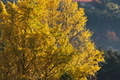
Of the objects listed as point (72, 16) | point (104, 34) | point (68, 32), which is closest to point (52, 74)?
point (68, 32)

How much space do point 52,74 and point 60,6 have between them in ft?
35.3

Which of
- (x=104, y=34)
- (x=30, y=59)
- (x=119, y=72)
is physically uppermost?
(x=30, y=59)

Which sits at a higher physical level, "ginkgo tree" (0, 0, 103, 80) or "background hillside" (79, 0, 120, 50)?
"ginkgo tree" (0, 0, 103, 80)

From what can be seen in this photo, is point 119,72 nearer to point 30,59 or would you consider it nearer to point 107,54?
point 107,54

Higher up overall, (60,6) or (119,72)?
(60,6)

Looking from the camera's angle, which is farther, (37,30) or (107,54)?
(107,54)

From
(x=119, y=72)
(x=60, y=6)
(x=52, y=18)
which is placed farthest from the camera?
(x=119, y=72)

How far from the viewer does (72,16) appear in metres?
26.0

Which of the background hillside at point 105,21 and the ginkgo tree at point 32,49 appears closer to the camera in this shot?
the ginkgo tree at point 32,49

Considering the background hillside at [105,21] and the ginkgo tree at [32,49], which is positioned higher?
the ginkgo tree at [32,49]

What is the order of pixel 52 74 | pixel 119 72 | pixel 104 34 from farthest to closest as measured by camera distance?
pixel 104 34
pixel 119 72
pixel 52 74

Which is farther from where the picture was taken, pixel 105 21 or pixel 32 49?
pixel 105 21

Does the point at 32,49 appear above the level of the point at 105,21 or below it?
above

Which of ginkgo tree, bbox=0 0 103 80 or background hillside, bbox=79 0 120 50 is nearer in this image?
ginkgo tree, bbox=0 0 103 80
